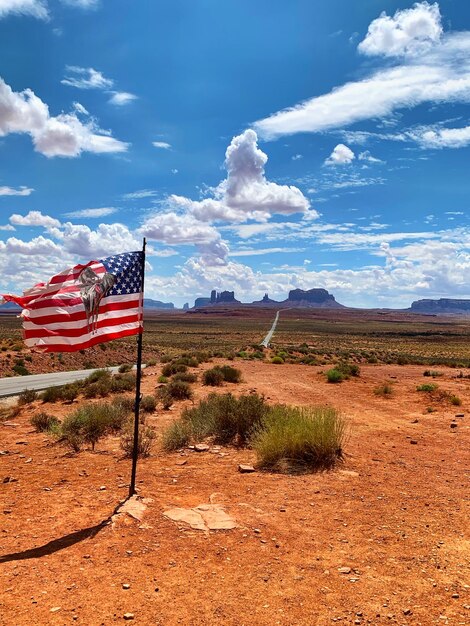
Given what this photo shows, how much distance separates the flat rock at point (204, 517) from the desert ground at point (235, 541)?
3.8 inches

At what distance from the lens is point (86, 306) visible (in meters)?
7.00

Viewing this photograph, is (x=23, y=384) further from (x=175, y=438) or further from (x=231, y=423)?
(x=231, y=423)

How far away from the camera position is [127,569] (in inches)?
207

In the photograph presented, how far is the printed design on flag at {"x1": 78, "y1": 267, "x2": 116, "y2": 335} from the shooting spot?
7.00m

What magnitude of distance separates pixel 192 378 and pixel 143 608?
67.8ft

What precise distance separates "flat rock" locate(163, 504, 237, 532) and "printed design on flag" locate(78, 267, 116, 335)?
307 centimetres

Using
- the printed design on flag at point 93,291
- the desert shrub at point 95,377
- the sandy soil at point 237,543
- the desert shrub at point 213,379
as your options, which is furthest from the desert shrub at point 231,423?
the desert shrub at point 95,377

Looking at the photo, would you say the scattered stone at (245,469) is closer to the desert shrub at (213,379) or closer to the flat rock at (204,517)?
the flat rock at (204,517)

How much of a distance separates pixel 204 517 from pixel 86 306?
12.1ft

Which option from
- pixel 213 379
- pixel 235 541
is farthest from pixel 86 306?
pixel 213 379

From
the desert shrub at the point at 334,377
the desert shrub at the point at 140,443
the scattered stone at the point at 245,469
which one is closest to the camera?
the scattered stone at the point at 245,469

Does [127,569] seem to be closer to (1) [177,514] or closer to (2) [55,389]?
(1) [177,514]

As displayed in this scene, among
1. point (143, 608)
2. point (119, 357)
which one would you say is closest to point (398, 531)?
point (143, 608)

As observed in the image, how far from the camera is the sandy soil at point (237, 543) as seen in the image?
4.54m
